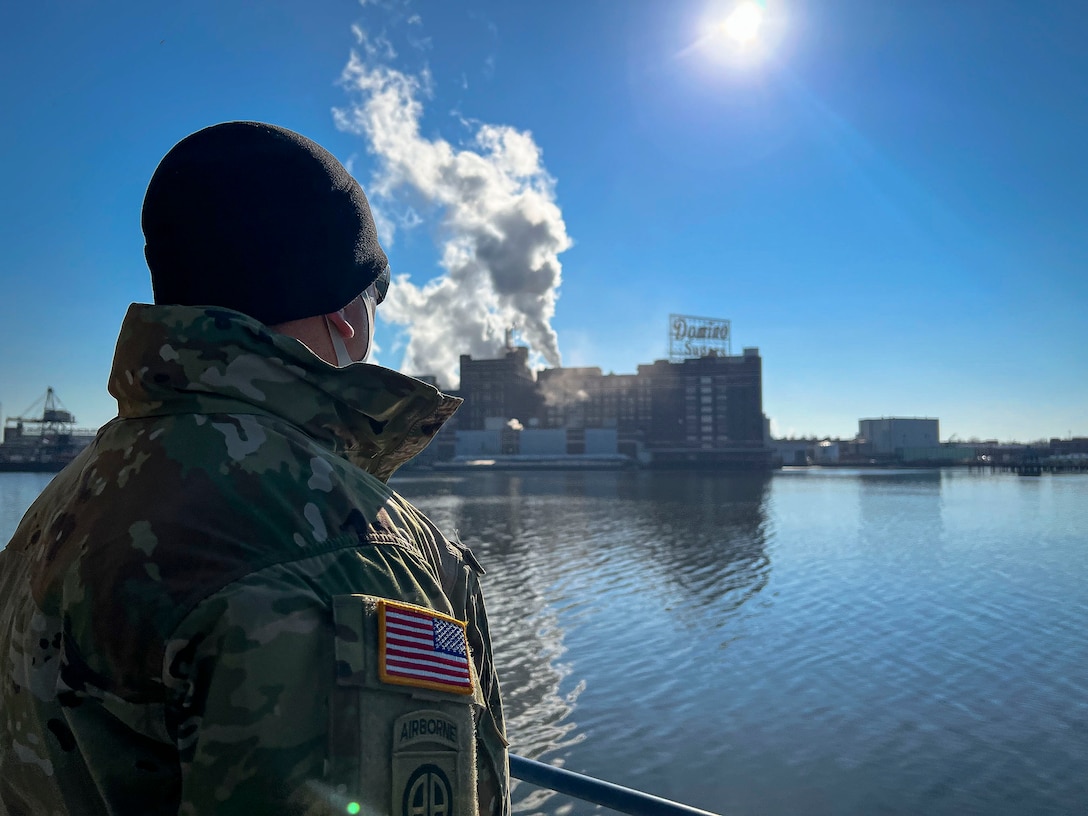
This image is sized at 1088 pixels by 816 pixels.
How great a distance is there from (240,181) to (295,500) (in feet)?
1.75

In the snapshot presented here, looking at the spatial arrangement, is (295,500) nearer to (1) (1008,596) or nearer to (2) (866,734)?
(2) (866,734)

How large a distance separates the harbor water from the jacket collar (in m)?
7.76

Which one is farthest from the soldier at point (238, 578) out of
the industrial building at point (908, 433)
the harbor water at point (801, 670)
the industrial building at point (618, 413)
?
the industrial building at point (908, 433)

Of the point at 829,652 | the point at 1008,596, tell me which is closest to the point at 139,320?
the point at 829,652

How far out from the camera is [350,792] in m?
0.80

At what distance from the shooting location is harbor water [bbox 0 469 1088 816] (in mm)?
8586

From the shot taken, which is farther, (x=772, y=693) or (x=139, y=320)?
(x=772, y=693)

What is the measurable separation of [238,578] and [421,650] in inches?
9.3

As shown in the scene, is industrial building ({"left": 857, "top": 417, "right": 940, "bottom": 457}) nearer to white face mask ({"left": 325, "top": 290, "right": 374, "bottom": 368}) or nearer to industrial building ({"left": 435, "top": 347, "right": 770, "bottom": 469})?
industrial building ({"left": 435, "top": 347, "right": 770, "bottom": 469})

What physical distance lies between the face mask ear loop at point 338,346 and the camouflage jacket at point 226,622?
183mm

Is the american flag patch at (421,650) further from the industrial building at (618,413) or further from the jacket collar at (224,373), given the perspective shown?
the industrial building at (618,413)

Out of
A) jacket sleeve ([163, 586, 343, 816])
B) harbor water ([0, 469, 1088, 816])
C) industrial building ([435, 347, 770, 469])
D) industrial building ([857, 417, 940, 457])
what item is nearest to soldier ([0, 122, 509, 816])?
jacket sleeve ([163, 586, 343, 816])

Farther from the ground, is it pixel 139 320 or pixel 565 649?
pixel 139 320

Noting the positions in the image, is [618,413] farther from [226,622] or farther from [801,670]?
[226,622]
